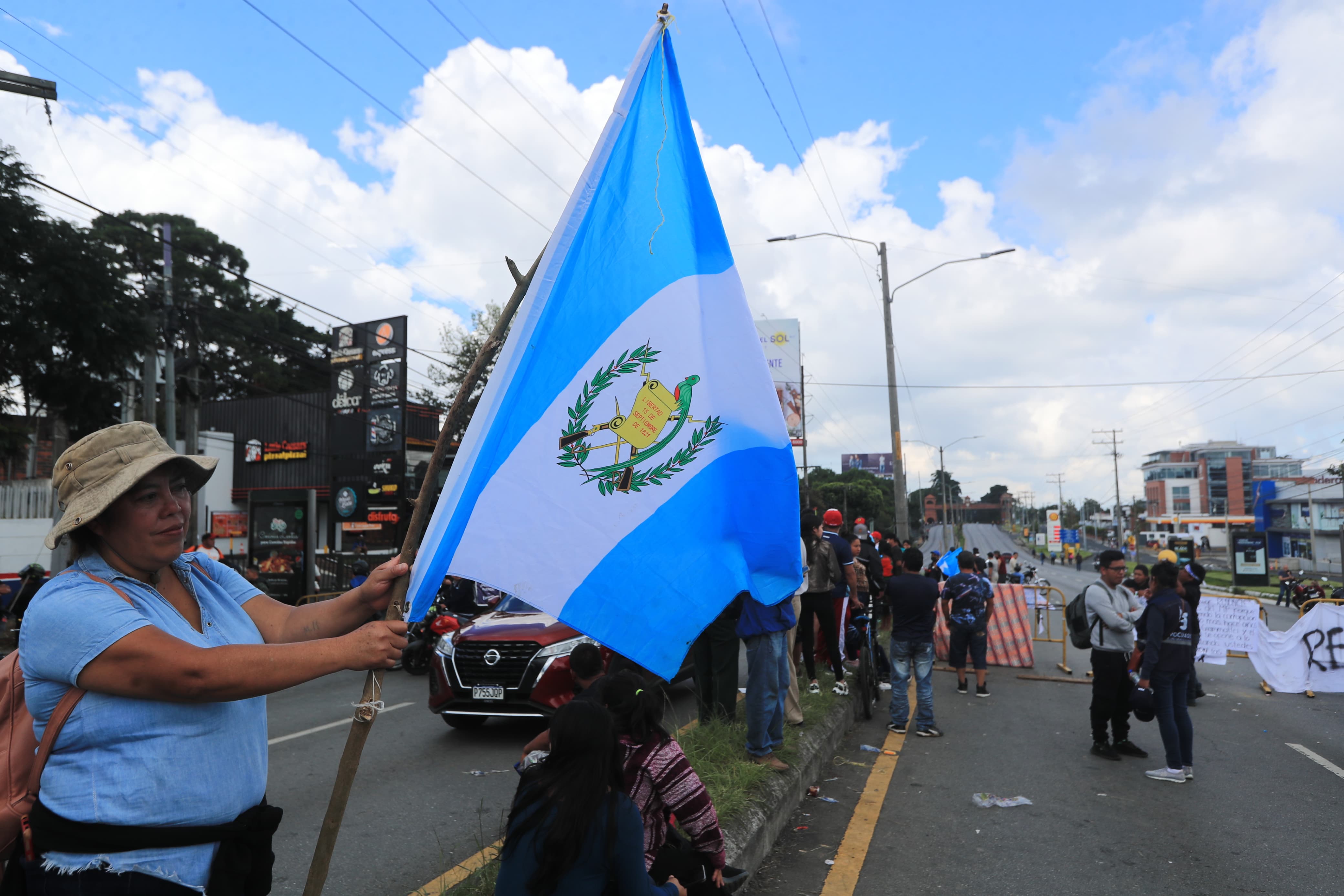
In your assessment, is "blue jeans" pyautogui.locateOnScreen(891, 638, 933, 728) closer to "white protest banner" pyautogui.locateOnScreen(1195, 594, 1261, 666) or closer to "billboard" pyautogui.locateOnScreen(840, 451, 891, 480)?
"white protest banner" pyautogui.locateOnScreen(1195, 594, 1261, 666)

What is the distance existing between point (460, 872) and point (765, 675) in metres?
2.33

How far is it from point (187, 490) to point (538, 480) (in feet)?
3.12

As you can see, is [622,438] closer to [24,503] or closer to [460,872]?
[460,872]

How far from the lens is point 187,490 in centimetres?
210

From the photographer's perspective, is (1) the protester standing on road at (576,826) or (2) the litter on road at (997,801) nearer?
(1) the protester standing on road at (576,826)

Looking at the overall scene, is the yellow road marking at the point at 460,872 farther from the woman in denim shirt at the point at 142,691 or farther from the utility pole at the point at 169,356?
the utility pole at the point at 169,356

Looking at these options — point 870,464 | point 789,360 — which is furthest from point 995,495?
point 789,360

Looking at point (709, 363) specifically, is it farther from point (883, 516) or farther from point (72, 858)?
point (883, 516)

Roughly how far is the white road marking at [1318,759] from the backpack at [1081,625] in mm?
1999

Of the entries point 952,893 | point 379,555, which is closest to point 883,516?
point 379,555

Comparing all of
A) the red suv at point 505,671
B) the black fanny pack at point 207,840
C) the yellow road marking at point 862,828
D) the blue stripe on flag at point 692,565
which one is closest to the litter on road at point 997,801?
the yellow road marking at point 862,828

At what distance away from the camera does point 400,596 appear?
2.21 meters

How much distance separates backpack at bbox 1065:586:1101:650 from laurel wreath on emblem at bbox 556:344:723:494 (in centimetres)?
599

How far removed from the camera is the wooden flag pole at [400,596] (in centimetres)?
198
